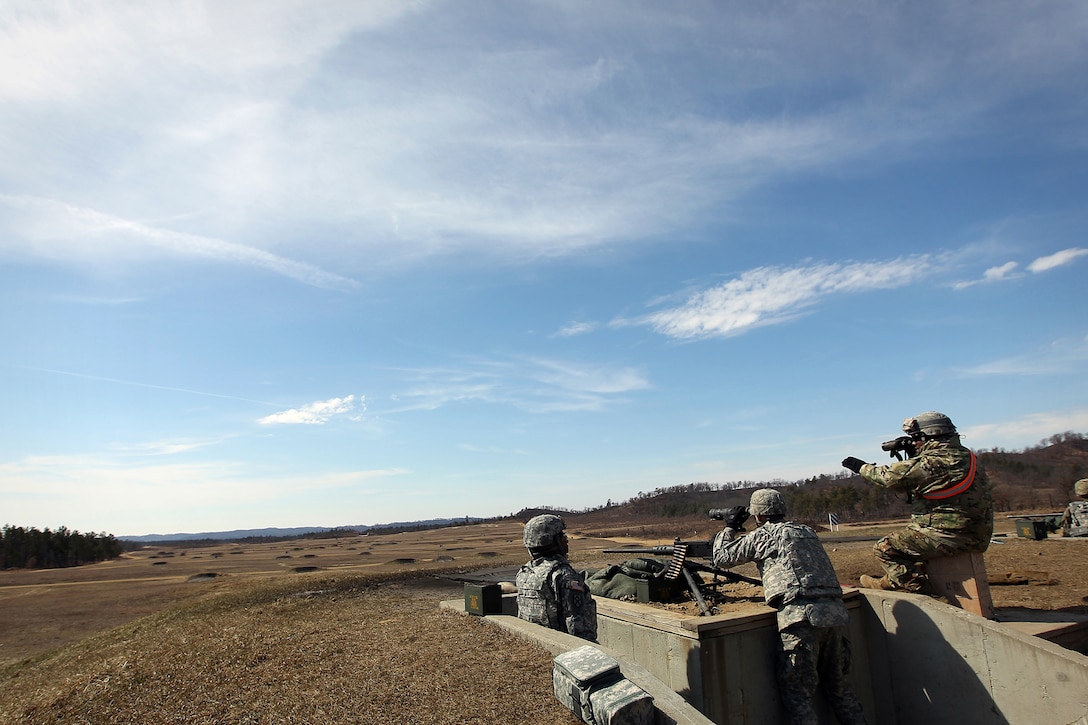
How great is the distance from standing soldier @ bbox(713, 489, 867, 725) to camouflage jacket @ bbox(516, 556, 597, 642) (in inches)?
72.7

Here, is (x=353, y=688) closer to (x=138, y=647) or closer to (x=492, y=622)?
(x=492, y=622)

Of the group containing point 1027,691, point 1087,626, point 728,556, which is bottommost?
point 1027,691

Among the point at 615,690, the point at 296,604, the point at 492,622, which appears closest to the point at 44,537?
the point at 296,604

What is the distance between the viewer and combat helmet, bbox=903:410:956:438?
7.59 meters

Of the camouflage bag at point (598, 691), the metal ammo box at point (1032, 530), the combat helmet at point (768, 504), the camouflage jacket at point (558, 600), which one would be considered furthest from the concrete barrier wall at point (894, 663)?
the metal ammo box at point (1032, 530)

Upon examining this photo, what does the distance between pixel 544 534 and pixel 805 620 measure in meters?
2.90

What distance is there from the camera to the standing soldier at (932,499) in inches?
286

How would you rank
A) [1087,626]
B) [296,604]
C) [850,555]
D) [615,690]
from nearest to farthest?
[615,690] < [1087,626] < [296,604] < [850,555]

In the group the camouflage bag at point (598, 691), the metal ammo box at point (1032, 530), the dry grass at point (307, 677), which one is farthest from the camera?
the metal ammo box at point (1032, 530)

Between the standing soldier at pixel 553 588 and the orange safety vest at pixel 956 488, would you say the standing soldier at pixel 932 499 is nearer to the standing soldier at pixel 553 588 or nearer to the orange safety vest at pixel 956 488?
the orange safety vest at pixel 956 488

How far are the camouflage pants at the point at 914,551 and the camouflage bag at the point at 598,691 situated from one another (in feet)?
15.1

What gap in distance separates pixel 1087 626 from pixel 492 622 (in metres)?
6.72

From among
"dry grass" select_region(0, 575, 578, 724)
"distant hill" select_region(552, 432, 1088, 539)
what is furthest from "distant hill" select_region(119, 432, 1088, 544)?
"dry grass" select_region(0, 575, 578, 724)

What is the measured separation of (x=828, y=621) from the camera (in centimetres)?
646
